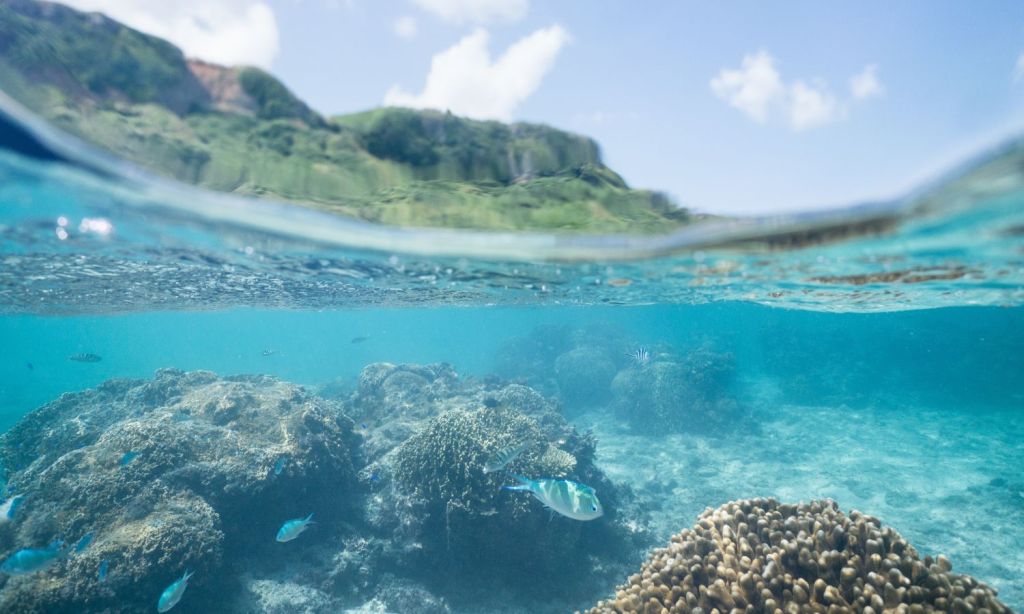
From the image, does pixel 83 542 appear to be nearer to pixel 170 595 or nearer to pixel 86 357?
pixel 170 595

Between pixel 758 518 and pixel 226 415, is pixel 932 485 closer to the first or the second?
pixel 758 518

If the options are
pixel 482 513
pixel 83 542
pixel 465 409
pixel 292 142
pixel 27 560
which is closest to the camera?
pixel 27 560

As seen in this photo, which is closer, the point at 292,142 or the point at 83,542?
the point at 292,142

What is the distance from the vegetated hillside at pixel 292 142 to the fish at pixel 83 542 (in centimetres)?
650

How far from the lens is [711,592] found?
5.24 meters

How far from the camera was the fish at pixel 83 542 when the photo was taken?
24.4 ft

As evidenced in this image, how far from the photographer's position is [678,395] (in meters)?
21.7

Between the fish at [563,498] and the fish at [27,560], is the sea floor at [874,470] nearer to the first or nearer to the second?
Answer: the fish at [563,498]

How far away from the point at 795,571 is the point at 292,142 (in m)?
9.53

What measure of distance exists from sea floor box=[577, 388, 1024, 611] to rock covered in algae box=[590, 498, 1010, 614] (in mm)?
6263

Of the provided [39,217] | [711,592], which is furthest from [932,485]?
[39,217]

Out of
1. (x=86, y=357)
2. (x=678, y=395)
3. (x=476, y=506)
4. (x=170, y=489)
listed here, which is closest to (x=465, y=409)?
(x=476, y=506)

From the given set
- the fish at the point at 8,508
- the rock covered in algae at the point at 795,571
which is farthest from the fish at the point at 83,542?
the rock covered in algae at the point at 795,571

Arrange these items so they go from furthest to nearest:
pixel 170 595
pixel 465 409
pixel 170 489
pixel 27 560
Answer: pixel 465 409 → pixel 170 489 → pixel 170 595 → pixel 27 560
